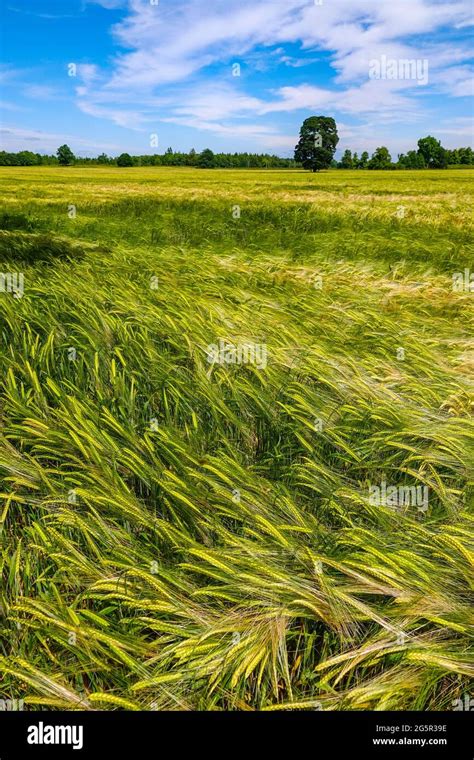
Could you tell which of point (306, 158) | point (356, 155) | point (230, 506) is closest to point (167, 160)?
point (306, 158)

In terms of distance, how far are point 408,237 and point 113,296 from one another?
253 inches

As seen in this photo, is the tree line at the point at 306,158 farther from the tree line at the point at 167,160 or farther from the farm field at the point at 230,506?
the farm field at the point at 230,506

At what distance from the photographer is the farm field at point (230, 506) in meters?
1.62

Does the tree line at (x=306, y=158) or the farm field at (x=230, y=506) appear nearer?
the farm field at (x=230, y=506)

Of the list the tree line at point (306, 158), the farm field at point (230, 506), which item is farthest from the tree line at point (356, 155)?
the farm field at point (230, 506)

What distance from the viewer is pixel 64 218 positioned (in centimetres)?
1214

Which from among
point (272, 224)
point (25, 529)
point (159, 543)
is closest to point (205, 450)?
point (159, 543)

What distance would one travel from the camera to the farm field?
5.31 feet

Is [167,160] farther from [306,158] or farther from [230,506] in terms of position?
[230,506]

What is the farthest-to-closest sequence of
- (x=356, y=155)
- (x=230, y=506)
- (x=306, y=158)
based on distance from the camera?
(x=356, y=155)
(x=306, y=158)
(x=230, y=506)

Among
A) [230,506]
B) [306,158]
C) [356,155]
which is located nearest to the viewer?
[230,506]

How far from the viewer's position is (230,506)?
2.19 m

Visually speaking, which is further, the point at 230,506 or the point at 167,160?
the point at 167,160

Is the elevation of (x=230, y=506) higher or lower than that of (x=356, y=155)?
lower
